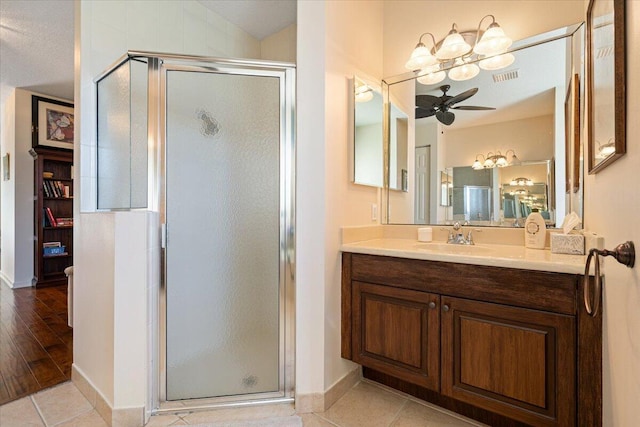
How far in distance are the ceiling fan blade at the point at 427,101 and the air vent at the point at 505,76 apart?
0.34 meters

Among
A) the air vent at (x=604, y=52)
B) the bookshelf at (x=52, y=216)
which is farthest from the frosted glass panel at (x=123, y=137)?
the bookshelf at (x=52, y=216)

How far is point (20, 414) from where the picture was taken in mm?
1586

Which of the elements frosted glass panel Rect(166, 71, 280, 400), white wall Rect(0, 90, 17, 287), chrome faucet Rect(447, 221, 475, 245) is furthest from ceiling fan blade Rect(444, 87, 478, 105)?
white wall Rect(0, 90, 17, 287)

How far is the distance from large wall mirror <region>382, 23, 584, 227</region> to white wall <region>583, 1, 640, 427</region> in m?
0.68

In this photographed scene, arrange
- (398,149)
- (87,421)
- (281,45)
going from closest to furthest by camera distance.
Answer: (87,421)
(398,149)
(281,45)

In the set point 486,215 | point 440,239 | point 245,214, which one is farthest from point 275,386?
point 486,215

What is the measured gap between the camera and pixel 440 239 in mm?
2020

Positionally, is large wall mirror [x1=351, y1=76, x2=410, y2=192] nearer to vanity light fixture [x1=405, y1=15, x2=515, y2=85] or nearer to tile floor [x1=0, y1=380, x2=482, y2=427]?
vanity light fixture [x1=405, y1=15, x2=515, y2=85]

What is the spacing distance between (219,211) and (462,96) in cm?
171

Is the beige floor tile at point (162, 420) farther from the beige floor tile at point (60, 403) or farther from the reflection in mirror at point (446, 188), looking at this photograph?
the reflection in mirror at point (446, 188)

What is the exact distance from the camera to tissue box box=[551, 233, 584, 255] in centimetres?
136

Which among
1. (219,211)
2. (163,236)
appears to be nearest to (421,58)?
(219,211)

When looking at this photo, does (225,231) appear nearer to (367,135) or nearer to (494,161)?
(367,135)

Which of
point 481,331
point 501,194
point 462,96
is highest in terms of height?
point 462,96
